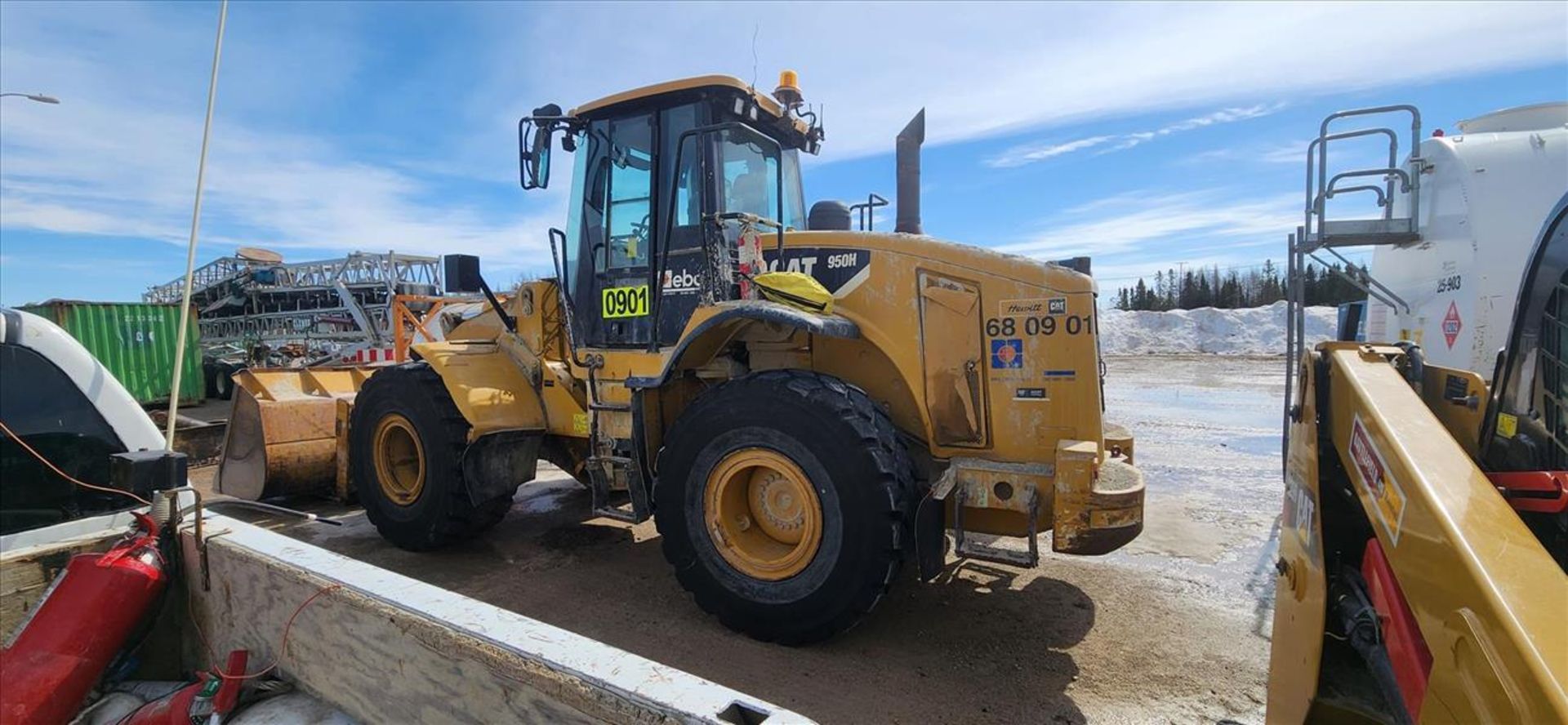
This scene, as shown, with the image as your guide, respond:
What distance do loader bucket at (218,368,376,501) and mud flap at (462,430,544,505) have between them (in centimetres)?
191

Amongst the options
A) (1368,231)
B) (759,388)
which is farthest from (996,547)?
(1368,231)

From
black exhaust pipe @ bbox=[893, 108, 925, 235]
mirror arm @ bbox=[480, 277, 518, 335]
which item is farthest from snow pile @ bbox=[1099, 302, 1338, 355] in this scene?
mirror arm @ bbox=[480, 277, 518, 335]

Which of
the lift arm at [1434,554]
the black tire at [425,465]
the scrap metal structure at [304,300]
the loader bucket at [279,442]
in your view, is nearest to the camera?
the lift arm at [1434,554]

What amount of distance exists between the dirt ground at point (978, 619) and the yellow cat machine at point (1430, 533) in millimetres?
1015

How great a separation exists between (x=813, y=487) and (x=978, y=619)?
1.28 metres

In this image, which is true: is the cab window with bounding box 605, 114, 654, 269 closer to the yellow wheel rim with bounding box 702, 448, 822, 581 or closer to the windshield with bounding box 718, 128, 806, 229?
the windshield with bounding box 718, 128, 806, 229

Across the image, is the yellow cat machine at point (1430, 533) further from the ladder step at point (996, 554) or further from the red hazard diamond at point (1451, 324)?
the red hazard diamond at point (1451, 324)

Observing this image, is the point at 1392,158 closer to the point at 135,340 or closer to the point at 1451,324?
the point at 1451,324

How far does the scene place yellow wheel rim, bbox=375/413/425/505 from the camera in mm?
5375

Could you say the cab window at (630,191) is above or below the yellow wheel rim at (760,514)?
above

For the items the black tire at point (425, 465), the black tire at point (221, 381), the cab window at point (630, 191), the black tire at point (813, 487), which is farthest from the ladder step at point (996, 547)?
the black tire at point (221, 381)

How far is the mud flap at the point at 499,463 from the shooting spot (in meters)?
5.09

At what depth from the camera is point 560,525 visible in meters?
6.03

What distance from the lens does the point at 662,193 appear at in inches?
190
